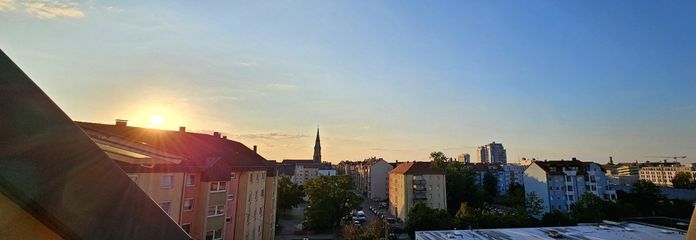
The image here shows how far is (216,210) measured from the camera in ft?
70.1

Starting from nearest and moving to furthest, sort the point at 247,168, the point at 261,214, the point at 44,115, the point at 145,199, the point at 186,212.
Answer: the point at 44,115
the point at 145,199
the point at 186,212
the point at 247,168
the point at 261,214

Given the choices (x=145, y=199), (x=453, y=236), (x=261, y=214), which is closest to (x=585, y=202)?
(x=453, y=236)

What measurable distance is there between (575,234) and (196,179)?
107 ft

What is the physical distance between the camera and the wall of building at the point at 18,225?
1.28m

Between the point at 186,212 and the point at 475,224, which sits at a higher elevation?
the point at 186,212

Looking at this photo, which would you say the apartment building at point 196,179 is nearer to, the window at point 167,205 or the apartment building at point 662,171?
the window at point 167,205

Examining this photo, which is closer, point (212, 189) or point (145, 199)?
point (145, 199)

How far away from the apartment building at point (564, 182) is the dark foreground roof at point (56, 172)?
68.8 metres

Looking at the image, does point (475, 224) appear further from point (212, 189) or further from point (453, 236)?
point (212, 189)

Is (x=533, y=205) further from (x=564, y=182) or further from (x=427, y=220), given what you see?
(x=427, y=220)

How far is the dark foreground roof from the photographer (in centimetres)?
128

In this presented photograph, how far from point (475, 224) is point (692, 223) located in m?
42.5

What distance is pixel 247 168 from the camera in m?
25.0

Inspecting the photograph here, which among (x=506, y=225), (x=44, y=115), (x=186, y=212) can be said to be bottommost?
(x=506, y=225)
